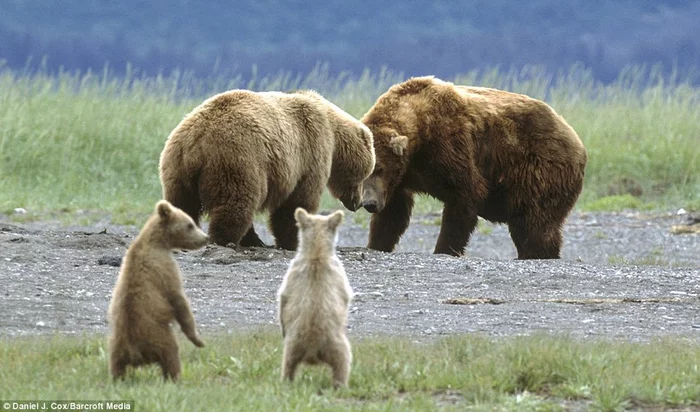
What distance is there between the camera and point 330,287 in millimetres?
5828

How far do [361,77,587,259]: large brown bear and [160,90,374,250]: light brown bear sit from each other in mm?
1036

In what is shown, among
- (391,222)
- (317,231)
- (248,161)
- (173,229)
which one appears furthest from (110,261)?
(317,231)

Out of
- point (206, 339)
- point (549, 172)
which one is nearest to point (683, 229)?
point (549, 172)

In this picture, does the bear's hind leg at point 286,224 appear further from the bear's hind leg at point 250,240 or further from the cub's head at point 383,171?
the cub's head at point 383,171

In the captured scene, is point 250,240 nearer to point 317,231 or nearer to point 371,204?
point 371,204

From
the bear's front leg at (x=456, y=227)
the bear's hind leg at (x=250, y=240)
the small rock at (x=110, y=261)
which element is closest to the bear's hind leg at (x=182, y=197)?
the small rock at (x=110, y=261)

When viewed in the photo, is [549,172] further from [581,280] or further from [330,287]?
[330,287]

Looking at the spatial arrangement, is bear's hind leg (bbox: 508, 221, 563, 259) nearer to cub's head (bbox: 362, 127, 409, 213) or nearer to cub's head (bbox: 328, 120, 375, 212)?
cub's head (bbox: 362, 127, 409, 213)

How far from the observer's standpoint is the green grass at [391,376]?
546cm

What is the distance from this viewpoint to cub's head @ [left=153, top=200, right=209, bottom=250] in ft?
19.7

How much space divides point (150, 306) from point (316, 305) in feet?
2.42

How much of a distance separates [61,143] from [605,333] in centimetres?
1438

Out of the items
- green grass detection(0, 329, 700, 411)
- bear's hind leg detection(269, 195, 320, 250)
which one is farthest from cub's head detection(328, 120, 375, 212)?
green grass detection(0, 329, 700, 411)

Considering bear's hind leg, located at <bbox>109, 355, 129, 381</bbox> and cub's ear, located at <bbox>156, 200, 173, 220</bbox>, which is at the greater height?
cub's ear, located at <bbox>156, 200, 173, 220</bbox>
